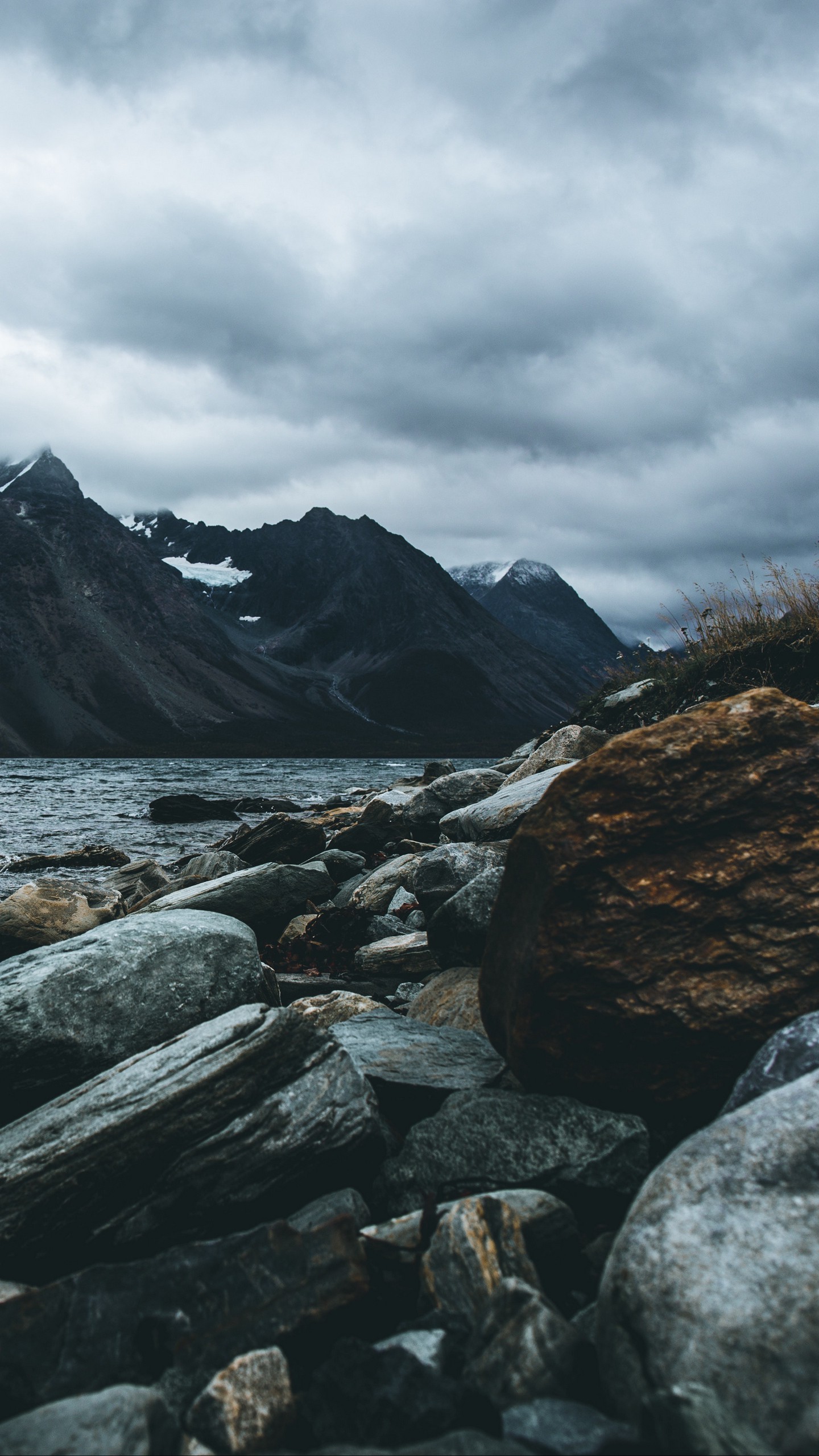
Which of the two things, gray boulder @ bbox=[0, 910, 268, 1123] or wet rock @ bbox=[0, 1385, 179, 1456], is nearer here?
wet rock @ bbox=[0, 1385, 179, 1456]

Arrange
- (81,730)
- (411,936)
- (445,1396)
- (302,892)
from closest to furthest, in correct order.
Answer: (445,1396) → (411,936) → (302,892) → (81,730)

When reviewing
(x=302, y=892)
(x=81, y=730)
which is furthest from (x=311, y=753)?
(x=302, y=892)

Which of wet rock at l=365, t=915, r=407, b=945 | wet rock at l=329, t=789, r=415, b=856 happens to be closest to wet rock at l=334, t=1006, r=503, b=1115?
wet rock at l=365, t=915, r=407, b=945

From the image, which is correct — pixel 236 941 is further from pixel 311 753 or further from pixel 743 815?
pixel 311 753

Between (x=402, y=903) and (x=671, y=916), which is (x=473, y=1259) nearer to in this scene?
(x=671, y=916)

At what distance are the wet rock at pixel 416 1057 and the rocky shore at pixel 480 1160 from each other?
0.02 metres

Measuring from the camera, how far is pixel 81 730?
6196 inches

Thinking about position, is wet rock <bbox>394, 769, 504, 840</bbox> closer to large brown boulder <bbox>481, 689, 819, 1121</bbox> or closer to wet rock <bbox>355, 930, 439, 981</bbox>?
wet rock <bbox>355, 930, 439, 981</bbox>

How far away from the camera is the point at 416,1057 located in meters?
4.18

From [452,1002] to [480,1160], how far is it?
1.96 metres

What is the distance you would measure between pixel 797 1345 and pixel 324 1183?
2042mm

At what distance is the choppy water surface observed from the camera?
2406cm

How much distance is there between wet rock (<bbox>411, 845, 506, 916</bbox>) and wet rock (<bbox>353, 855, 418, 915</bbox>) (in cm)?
183

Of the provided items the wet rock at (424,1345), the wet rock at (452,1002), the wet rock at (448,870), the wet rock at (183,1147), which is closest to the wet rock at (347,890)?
the wet rock at (448,870)
